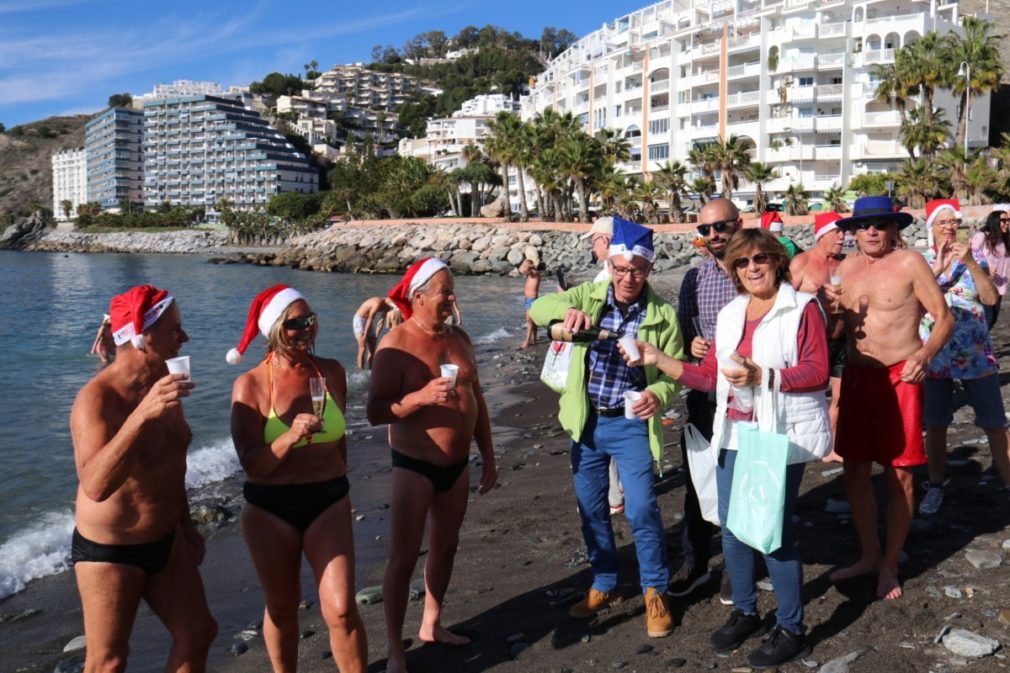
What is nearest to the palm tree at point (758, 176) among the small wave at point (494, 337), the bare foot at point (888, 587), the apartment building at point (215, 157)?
the small wave at point (494, 337)

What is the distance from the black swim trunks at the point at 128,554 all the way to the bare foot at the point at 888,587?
354 cm

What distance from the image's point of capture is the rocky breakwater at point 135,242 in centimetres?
12400

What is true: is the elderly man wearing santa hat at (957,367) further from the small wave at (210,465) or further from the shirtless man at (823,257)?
the small wave at (210,465)

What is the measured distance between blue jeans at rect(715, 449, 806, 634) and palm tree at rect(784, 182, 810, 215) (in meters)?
52.0

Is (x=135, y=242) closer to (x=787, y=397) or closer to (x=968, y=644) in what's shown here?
(x=787, y=397)

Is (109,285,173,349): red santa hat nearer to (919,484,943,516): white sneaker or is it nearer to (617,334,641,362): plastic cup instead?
(617,334,641,362): plastic cup

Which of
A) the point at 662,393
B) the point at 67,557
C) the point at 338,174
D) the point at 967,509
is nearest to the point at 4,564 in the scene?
the point at 67,557

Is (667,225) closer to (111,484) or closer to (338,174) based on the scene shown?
(111,484)

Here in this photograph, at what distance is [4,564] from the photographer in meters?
6.57

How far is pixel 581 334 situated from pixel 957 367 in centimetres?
313

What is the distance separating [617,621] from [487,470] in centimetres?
108

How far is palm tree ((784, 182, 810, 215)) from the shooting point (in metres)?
53.1

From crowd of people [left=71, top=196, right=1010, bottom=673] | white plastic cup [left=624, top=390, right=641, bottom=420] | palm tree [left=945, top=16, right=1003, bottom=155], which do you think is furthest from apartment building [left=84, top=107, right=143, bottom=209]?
white plastic cup [left=624, top=390, right=641, bottom=420]

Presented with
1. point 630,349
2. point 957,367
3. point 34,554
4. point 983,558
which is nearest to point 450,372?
point 630,349
